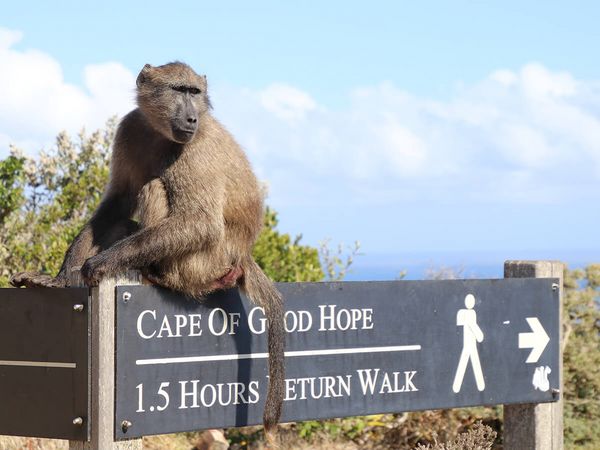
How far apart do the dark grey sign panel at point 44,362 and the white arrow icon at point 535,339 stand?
85.1 inches

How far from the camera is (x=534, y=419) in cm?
467

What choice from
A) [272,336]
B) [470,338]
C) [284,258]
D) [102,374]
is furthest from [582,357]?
[102,374]

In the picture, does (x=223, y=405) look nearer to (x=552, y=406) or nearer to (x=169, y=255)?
(x=169, y=255)

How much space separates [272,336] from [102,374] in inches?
29.1

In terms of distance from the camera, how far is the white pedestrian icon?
14.6 ft

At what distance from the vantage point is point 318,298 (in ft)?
13.4

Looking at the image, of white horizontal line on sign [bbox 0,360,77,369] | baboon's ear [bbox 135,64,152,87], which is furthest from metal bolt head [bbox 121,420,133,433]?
baboon's ear [bbox 135,64,152,87]

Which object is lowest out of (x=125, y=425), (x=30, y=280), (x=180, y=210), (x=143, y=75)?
(x=125, y=425)

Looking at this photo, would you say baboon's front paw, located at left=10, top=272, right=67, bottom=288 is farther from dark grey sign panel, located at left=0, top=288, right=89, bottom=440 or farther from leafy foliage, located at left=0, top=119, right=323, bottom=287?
leafy foliage, located at left=0, top=119, right=323, bottom=287

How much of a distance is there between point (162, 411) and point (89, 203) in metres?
5.97

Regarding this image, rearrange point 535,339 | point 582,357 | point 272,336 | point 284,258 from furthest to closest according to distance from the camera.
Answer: point 284,258 < point 582,357 < point 535,339 < point 272,336

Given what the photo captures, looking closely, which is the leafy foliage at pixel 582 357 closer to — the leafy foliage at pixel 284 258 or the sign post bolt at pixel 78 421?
the leafy foliage at pixel 284 258

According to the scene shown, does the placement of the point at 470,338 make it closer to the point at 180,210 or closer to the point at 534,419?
the point at 534,419

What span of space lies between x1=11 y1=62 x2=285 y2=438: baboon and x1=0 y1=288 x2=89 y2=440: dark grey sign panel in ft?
0.81
